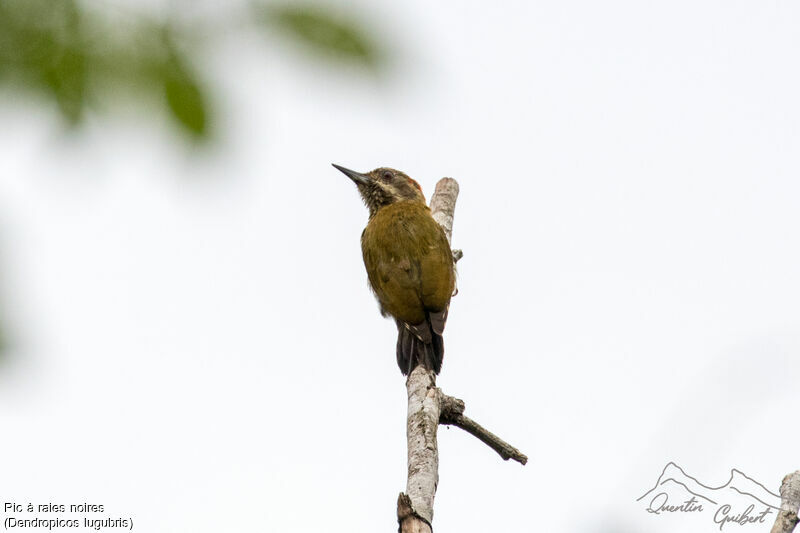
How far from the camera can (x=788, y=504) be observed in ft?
8.55

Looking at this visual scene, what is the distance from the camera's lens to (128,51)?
1.08m

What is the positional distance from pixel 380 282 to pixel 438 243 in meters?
0.51

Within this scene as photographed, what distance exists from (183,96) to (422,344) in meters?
4.82

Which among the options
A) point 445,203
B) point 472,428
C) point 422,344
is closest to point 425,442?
point 472,428

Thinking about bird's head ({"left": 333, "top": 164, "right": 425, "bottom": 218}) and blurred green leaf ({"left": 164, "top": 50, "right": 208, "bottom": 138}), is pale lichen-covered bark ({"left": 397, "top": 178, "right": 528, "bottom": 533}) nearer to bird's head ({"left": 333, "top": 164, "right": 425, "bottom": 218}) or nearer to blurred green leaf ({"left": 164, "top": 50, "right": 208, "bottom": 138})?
bird's head ({"left": 333, "top": 164, "right": 425, "bottom": 218})

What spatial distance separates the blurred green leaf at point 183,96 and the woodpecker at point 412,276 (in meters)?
4.54

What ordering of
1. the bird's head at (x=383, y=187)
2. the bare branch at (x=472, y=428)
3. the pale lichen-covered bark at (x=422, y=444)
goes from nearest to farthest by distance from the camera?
the pale lichen-covered bark at (x=422, y=444) → the bare branch at (x=472, y=428) → the bird's head at (x=383, y=187)

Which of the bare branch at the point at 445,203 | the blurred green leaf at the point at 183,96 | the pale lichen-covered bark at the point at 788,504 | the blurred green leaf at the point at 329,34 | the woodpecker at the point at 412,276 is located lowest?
the pale lichen-covered bark at the point at 788,504

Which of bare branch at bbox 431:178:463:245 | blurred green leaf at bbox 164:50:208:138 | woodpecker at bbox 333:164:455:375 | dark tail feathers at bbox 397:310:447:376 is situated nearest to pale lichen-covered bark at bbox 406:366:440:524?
dark tail feathers at bbox 397:310:447:376

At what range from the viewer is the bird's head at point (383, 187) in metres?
7.42

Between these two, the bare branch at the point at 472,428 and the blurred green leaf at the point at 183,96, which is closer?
the blurred green leaf at the point at 183,96

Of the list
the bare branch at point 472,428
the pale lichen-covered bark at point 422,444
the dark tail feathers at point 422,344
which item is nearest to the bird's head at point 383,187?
the dark tail feathers at point 422,344

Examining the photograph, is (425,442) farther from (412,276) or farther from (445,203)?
(445,203)

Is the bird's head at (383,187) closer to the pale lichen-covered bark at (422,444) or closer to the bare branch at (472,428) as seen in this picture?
the pale lichen-covered bark at (422,444)
